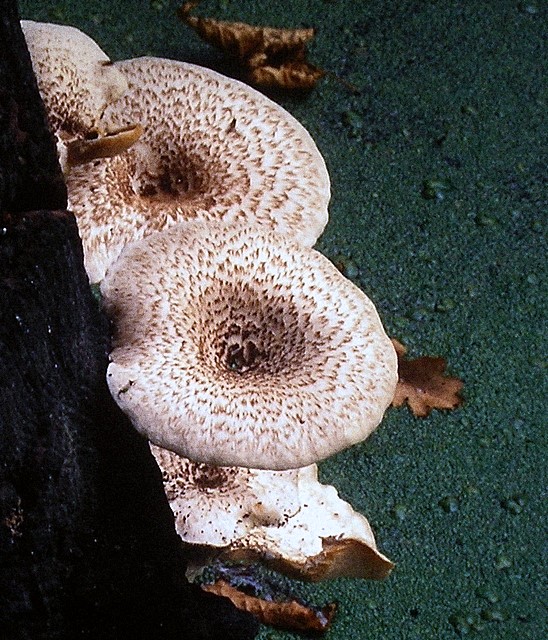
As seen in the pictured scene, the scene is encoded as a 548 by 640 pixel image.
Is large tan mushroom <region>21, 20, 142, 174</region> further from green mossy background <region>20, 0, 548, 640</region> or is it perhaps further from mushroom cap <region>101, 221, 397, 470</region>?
green mossy background <region>20, 0, 548, 640</region>

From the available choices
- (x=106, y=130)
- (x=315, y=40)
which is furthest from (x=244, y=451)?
(x=315, y=40)

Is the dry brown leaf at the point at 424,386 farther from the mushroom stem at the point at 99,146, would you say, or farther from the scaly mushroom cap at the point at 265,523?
the mushroom stem at the point at 99,146

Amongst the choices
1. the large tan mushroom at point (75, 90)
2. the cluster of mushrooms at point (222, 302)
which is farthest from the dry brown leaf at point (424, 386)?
the large tan mushroom at point (75, 90)

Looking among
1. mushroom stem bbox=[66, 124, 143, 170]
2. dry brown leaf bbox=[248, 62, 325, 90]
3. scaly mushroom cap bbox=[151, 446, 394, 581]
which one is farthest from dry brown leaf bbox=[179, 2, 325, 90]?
scaly mushroom cap bbox=[151, 446, 394, 581]

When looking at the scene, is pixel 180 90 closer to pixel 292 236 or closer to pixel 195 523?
pixel 292 236

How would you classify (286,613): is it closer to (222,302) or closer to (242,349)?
(242,349)
